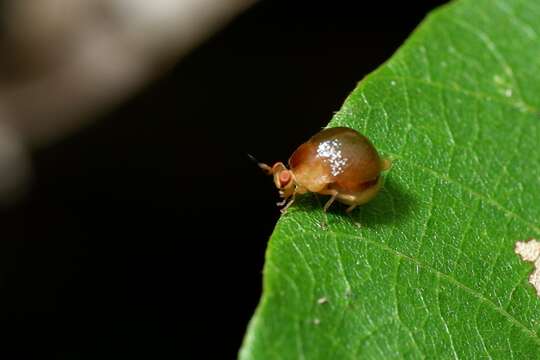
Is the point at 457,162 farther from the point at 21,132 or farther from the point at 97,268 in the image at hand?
the point at 21,132

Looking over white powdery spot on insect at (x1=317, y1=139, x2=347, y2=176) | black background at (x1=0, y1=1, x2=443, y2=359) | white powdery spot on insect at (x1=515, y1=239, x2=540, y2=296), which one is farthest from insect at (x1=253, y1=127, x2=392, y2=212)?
black background at (x1=0, y1=1, x2=443, y2=359)

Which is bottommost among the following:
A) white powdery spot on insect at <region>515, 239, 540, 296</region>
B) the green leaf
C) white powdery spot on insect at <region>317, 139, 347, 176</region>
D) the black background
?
the black background

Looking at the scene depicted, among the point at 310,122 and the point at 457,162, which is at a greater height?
the point at 457,162

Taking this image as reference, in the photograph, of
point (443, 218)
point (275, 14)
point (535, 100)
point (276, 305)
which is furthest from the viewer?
point (275, 14)

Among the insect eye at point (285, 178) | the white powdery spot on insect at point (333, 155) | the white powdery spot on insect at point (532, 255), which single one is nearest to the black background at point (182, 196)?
the insect eye at point (285, 178)

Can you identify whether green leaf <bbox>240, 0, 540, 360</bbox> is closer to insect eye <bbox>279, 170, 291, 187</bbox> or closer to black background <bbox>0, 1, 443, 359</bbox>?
insect eye <bbox>279, 170, 291, 187</bbox>

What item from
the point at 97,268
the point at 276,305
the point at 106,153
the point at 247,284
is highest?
the point at 276,305

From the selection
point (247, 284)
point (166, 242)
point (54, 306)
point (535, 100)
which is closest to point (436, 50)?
point (535, 100)

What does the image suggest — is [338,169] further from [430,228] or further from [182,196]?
[182,196]
